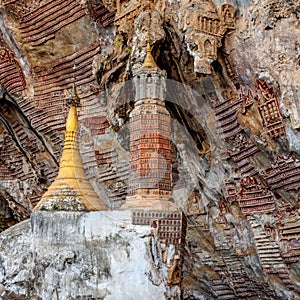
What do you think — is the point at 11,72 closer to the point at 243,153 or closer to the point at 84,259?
the point at 243,153

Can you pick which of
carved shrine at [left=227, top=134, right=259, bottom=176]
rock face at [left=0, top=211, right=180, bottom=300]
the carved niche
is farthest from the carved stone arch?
rock face at [left=0, top=211, right=180, bottom=300]

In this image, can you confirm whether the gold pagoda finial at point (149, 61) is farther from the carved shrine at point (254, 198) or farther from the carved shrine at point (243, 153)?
the carved shrine at point (254, 198)

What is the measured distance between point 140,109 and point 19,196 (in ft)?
18.6

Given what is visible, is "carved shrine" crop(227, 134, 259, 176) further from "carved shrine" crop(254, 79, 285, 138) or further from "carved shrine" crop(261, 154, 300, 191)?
"carved shrine" crop(254, 79, 285, 138)

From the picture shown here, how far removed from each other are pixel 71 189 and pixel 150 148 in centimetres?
102

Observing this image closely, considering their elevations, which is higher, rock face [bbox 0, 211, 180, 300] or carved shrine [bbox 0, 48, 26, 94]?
carved shrine [bbox 0, 48, 26, 94]

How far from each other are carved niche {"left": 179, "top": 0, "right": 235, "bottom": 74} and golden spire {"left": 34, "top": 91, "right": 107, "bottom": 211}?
5.81ft

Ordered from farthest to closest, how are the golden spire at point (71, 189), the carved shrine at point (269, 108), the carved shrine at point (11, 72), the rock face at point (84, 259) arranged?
the carved shrine at point (11, 72), the carved shrine at point (269, 108), the golden spire at point (71, 189), the rock face at point (84, 259)

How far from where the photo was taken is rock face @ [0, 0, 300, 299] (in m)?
6.60

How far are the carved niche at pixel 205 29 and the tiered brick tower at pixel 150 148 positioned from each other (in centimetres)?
51

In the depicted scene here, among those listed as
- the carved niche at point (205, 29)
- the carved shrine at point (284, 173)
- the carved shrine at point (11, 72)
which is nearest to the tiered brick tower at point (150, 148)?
the carved niche at point (205, 29)

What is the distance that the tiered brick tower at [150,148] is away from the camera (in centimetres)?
624

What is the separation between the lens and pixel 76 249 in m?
5.91

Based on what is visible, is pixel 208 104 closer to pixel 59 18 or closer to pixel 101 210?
pixel 101 210
